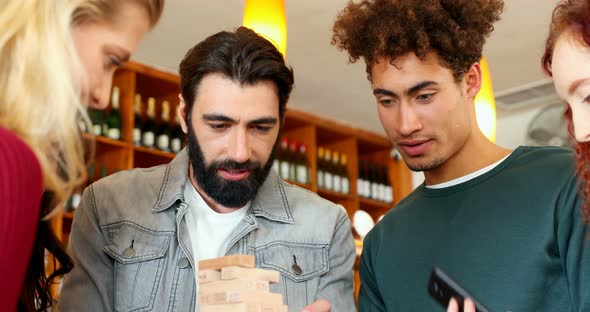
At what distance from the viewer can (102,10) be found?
1148mm

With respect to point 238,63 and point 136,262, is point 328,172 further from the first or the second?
point 136,262

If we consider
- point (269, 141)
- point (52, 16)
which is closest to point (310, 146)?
point (269, 141)

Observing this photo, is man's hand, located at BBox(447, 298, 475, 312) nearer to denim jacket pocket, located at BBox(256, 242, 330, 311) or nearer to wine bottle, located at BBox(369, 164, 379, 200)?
denim jacket pocket, located at BBox(256, 242, 330, 311)

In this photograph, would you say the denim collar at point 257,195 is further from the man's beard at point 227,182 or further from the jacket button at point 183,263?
the jacket button at point 183,263

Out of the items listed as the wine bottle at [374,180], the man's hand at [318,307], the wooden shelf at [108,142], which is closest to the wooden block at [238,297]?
the man's hand at [318,307]

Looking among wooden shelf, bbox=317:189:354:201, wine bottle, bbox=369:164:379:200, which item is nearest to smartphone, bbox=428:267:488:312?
wooden shelf, bbox=317:189:354:201

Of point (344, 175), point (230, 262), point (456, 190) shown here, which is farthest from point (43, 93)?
point (344, 175)

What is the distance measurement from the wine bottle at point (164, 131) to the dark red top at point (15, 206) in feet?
12.2

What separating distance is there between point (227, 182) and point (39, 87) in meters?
0.96

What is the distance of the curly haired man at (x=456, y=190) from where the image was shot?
1.62m

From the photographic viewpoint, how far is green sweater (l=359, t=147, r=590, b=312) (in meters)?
1.59

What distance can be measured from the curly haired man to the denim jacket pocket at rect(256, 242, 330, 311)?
0.50 feet

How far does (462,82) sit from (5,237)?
138 cm

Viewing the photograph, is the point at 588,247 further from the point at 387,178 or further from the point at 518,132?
the point at 387,178
